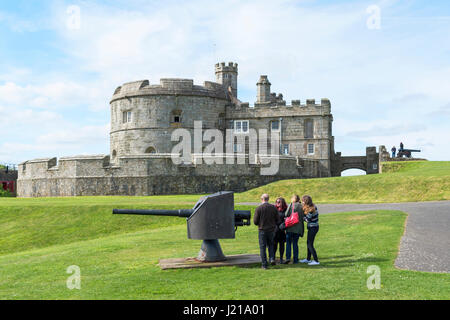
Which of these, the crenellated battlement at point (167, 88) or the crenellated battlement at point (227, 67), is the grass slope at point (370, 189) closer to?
the crenellated battlement at point (167, 88)

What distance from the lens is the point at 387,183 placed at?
29.8 metres

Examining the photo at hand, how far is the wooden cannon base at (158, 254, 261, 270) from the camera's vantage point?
1020cm

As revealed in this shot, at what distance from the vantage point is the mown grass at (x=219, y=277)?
8.16m

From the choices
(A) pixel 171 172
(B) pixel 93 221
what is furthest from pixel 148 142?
(B) pixel 93 221

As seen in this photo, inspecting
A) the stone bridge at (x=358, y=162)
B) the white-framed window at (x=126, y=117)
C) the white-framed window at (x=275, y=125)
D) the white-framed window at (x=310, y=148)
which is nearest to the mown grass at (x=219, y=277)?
the white-framed window at (x=310, y=148)

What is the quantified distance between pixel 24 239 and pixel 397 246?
16.3 m

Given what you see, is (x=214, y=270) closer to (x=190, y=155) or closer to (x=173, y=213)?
(x=173, y=213)

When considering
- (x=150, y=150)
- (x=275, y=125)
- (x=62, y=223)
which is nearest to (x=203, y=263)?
(x=62, y=223)

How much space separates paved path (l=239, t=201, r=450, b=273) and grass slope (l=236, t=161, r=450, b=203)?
607 centimetres

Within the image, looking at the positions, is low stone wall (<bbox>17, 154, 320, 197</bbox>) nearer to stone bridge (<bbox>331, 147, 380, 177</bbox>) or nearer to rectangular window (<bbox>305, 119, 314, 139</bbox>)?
rectangular window (<bbox>305, 119, 314, 139</bbox>)

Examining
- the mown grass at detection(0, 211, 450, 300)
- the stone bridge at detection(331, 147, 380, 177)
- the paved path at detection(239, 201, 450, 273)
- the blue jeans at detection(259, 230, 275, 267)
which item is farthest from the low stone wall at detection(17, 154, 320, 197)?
the blue jeans at detection(259, 230, 275, 267)

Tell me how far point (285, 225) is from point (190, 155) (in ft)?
114

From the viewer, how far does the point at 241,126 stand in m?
48.8
